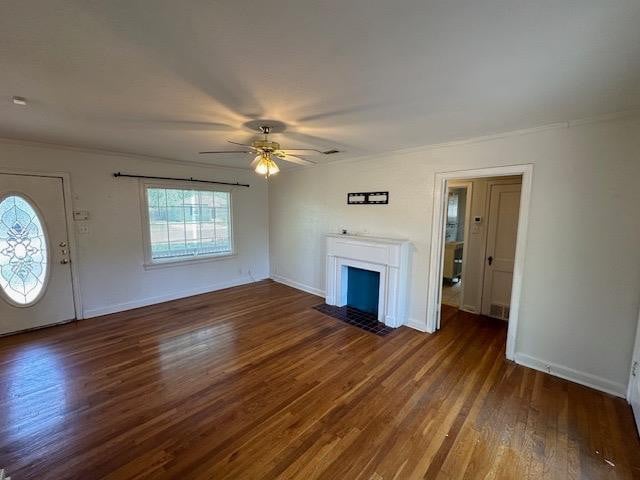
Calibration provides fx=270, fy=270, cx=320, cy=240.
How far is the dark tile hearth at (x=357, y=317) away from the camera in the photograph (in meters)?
3.60

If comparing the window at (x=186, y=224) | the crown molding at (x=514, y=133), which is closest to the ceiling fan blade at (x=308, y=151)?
the crown molding at (x=514, y=133)

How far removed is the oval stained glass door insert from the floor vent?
6.22 meters

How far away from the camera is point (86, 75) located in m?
1.68

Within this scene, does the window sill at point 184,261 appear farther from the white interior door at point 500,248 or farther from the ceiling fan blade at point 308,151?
the white interior door at point 500,248

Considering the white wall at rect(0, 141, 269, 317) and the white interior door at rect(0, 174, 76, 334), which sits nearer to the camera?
the white interior door at rect(0, 174, 76, 334)

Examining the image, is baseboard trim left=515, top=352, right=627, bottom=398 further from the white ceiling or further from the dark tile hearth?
the white ceiling

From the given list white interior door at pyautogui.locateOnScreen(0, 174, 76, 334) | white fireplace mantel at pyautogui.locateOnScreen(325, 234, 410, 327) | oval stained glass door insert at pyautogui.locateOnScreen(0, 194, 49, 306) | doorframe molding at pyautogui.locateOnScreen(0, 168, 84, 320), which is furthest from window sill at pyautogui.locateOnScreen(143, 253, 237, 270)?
white fireplace mantel at pyautogui.locateOnScreen(325, 234, 410, 327)

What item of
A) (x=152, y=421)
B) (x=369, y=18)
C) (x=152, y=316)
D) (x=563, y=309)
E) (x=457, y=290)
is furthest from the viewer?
(x=457, y=290)

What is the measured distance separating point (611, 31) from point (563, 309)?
2.34m

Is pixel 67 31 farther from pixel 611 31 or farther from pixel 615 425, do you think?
pixel 615 425

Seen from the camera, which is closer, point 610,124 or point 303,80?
point 303,80

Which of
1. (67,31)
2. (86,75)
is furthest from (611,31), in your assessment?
(86,75)

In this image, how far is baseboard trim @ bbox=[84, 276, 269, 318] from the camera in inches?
157

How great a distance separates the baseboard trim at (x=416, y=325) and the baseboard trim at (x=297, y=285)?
5.52ft
